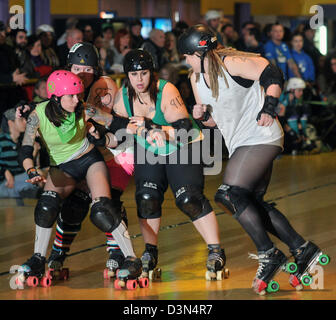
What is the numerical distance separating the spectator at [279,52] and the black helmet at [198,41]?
6.12 m

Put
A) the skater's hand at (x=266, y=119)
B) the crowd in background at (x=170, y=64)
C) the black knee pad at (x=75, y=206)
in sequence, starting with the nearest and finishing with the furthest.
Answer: the skater's hand at (x=266, y=119), the black knee pad at (x=75, y=206), the crowd in background at (x=170, y=64)

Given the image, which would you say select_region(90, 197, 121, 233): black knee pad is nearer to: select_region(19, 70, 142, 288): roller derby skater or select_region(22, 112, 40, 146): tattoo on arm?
select_region(19, 70, 142, 288): roller derby skater

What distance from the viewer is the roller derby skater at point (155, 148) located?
452cm

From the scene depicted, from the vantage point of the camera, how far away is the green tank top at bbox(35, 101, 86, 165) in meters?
4.53

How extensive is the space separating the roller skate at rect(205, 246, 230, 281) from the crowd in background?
3228 mm

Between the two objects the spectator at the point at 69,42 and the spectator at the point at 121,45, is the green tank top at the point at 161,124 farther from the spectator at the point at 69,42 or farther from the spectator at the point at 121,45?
the spectator at the point at 121,45

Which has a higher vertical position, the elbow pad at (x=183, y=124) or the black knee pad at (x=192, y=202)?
the elbow pad at (x=183, y=124)

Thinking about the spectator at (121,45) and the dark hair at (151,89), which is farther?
the spectator at (121,45)

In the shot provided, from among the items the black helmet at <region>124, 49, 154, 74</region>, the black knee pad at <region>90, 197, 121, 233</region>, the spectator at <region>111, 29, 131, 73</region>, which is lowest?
the black knee pad at <region>90, 197, 121, 233</region>

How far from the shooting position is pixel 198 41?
4.25 m

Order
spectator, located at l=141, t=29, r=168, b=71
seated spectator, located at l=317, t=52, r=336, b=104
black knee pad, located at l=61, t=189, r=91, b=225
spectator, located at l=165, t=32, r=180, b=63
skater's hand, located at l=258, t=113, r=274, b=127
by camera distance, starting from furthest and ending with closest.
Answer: seated spectator, located at l=317, t=52, r=336, b=104, spectator, located at l=165, t=32, r=180, b=63, spectator, located at l=141, t=29, r=168, b=71, black knee pad, located at l=61, t=189, r=91, b=225, skater's hand, located at l=258, t=113, r=274, b=127

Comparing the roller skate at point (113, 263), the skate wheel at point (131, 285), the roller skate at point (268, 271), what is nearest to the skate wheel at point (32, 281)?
the roller skate at point (113, 263)

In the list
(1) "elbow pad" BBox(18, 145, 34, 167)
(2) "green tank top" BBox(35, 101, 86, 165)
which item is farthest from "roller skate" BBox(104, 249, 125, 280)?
(1) "elbow pad" BBox(18, 145, 34, 167)

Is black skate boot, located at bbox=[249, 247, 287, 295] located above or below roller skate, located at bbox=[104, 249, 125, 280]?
below
